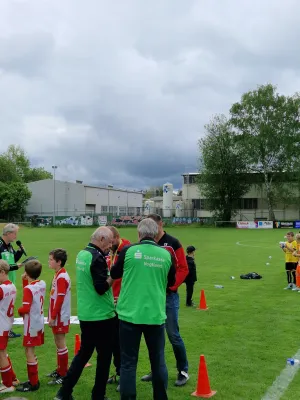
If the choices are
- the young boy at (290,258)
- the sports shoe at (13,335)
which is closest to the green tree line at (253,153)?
the young boy at (290,258)

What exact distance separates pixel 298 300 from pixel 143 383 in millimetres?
6894

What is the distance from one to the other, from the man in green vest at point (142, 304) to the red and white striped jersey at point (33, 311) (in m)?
1.55

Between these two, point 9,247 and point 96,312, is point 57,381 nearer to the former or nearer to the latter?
point 96,312

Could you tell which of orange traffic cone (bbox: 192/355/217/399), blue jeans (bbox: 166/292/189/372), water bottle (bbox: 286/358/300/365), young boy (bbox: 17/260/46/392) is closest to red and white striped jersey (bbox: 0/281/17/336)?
young boy (bbox: 17/260/46/392)

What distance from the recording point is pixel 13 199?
254 ft

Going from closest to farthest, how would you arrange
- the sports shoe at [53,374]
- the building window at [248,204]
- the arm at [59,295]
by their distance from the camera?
the arm at [59,295] < the sports shoe at [53,374] < the building window at [248,204]

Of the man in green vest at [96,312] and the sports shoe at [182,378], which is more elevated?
the man in green vest at [96,312]

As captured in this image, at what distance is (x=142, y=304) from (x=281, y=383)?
276cm

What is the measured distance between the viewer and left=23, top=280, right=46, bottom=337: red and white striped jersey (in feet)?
18.0

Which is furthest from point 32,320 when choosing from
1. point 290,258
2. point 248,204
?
point 248,204

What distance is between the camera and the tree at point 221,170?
2527 inches

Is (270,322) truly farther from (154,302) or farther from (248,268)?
(248,268)

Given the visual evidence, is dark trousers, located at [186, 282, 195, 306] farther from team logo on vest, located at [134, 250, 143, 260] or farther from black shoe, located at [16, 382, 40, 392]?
team logo on vest, located at [134, 250, 143, 260]

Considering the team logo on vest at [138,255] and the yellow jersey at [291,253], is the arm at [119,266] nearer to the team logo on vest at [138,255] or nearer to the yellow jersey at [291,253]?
the team logo on vest at [138,255]
